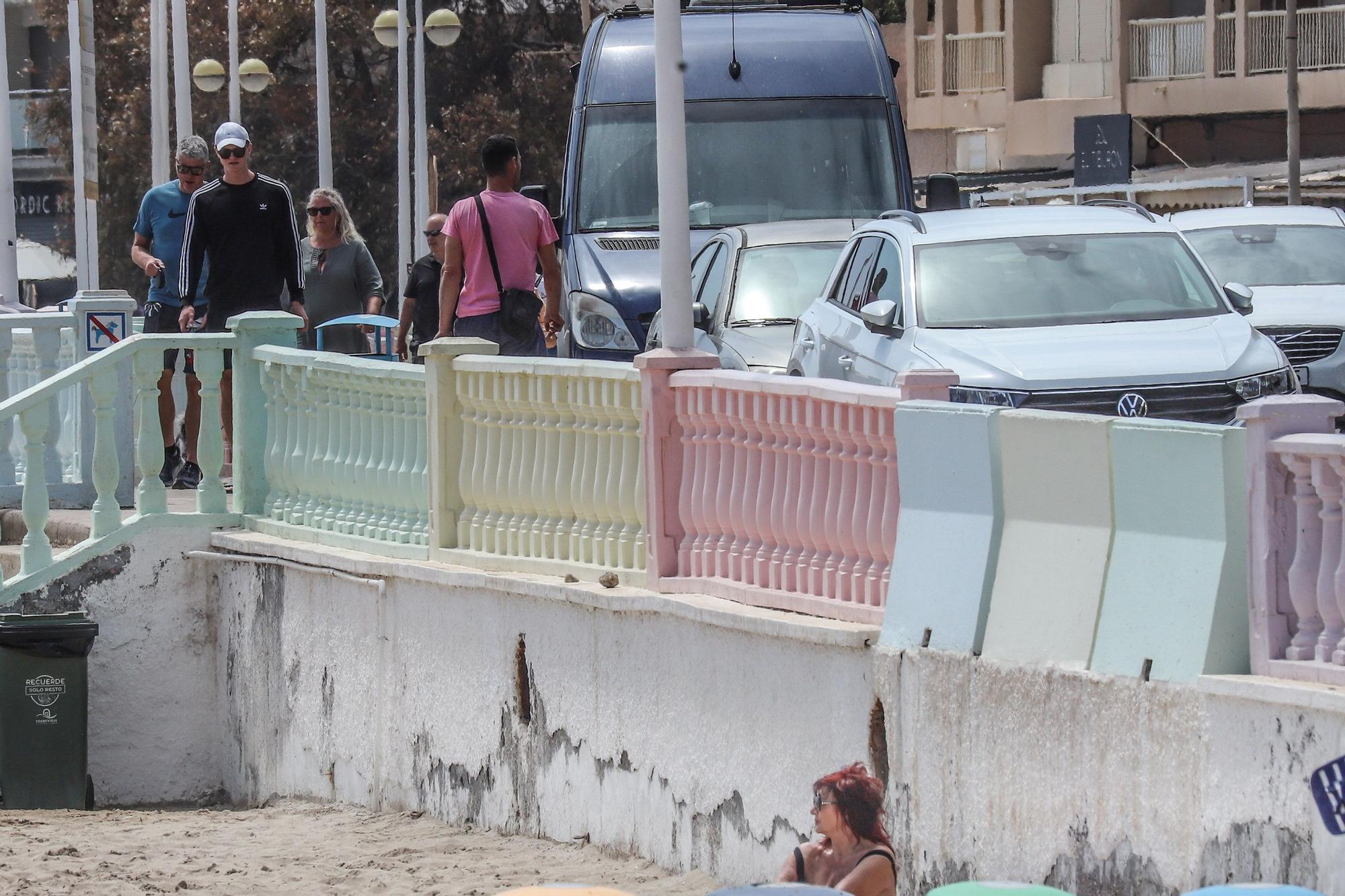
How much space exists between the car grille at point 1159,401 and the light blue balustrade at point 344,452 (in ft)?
8.88

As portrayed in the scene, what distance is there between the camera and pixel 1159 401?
9.61 metres

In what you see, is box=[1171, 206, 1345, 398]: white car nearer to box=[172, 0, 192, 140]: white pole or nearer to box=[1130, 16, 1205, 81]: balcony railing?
box=[172, 0, 192, 140]: white pole

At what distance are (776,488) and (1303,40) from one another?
2922 centimetres

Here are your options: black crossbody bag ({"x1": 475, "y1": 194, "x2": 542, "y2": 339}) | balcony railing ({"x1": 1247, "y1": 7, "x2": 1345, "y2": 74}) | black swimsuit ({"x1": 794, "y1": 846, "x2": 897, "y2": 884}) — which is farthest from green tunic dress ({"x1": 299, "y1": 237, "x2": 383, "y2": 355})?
balcony railing ({"x1": 1247, "y1": 7, "x2": 1345, "y2": 74})

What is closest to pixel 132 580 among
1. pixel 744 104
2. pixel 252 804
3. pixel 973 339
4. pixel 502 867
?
pixel 252 804

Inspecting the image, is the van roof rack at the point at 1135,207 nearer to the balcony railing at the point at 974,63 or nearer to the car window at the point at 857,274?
the car window at the point at 857,274

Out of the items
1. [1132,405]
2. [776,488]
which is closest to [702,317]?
[1132,405]

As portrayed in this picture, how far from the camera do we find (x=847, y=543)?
796 cm

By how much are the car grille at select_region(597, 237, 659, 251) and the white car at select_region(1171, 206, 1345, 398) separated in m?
3.71

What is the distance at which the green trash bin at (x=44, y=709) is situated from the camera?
11766mm

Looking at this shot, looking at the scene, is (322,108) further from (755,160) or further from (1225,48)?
(755,160)

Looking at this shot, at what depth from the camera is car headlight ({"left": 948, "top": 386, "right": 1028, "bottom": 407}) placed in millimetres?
9648

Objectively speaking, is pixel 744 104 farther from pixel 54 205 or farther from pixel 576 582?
pixel 54 205

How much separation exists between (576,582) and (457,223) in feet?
8.45
